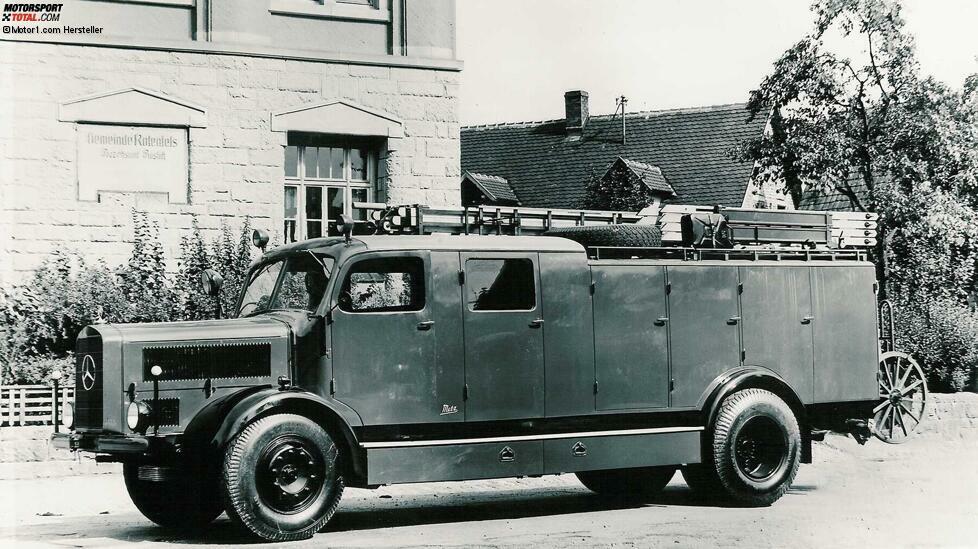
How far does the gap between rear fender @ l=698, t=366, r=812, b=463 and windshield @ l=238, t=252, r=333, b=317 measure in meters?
3.49

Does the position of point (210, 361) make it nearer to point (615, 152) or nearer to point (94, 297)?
point (94, 297)

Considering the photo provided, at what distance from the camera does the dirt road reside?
862 cm

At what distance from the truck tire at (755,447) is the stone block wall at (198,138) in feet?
28.3

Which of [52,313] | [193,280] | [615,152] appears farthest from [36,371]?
[615,152]

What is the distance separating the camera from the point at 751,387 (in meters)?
10.7

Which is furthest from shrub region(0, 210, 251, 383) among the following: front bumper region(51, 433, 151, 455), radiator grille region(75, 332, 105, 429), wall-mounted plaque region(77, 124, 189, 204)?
front bumper region(51, 433, 151, 455)

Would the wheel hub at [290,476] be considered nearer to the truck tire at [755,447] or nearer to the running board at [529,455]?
the running board at [529,455]

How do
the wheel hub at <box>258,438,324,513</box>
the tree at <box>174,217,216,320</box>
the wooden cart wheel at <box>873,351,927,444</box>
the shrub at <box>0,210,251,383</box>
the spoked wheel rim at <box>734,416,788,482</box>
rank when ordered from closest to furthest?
the wheel hub at <box>258,438,324,513</box> < the spoked wheel rim at <box>734,416,788,482</box> < the wooden cart wheel at <box>873,351,927,444</box> < the shrub at <box>0,210,251,383</box> < the tree at <box>174,217,216,320</box>

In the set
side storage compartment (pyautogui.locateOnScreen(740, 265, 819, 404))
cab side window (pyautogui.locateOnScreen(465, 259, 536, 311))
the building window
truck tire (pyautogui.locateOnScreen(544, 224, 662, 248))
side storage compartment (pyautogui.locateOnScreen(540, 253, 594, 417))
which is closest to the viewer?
cab side window (pyautogui.locateOnScreen(465, 259, 536, 311))

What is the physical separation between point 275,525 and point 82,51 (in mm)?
10102

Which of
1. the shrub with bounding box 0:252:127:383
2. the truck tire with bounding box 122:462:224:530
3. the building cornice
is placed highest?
the building cornice

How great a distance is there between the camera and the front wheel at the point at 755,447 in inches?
406

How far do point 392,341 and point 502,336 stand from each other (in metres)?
0.94

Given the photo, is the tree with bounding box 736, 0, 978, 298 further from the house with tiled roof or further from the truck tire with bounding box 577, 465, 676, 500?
the house with tiled roof
